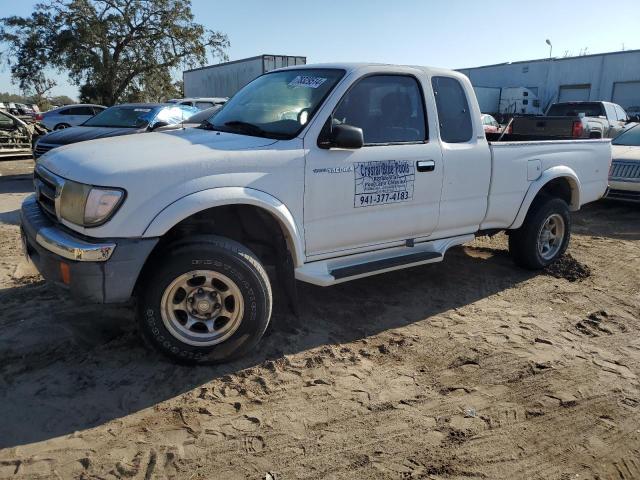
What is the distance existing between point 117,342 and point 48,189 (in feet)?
3.79

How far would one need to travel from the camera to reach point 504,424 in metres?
3.07

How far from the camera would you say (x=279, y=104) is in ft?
13.7

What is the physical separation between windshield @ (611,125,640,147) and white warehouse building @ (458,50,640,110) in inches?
805

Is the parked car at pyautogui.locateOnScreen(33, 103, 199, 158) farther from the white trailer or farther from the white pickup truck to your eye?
the white trailer

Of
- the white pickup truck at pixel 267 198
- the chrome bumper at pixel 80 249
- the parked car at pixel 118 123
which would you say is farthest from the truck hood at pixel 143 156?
the parked car at pixel 118 123

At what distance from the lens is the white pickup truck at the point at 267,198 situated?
3.20 metres

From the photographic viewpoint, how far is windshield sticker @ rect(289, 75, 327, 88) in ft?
13.7

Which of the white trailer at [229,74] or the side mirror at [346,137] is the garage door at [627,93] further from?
the side mirror at [346,137]

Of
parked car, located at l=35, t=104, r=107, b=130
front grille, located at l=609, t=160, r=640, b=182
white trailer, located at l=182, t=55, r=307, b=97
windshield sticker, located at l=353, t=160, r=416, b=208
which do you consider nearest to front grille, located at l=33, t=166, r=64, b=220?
windshield sticker, located at l=353, t=160, r=416, b=208

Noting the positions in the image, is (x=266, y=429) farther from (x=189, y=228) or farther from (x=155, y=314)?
(x=189, y=228)

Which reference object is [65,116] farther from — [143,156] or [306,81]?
[143,156]

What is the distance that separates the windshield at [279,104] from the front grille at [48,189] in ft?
4.27

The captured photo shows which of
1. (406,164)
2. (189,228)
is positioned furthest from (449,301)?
(189,228)

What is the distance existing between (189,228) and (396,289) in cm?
226
